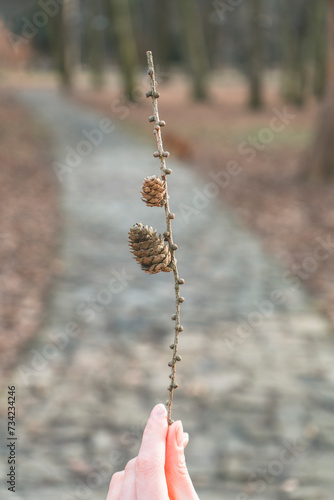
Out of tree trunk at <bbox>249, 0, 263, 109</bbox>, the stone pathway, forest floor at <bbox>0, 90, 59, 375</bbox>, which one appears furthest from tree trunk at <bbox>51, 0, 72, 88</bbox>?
the stone pathway

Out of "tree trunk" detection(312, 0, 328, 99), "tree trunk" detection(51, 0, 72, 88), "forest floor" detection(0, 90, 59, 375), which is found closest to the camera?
"forest floor" detection(0, 90, 59, 375)

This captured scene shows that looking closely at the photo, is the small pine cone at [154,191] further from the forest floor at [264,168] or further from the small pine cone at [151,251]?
the forest floor at [264,168]

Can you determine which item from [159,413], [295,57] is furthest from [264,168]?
[295,57]

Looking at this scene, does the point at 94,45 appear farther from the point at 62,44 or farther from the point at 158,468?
the point at 158,468

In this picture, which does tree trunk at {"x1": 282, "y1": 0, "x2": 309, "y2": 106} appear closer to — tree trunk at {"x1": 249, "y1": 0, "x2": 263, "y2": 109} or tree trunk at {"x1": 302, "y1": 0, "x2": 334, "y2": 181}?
tree trunk at {"x1": 249, "y1": 0, "x2": 263, "y2": 109}

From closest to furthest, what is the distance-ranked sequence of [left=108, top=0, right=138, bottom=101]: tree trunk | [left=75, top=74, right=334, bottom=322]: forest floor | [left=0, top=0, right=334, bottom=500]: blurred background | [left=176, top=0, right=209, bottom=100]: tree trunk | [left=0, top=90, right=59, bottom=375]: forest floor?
[left=0, top=0, right=334, bottom=500]: blurred background < [left=0, top=90, right=59, bottom=375]: forest floor < [left=75, top=74, right=334, bottom=322]: forest floor < [left=108, top=0, right=138, bottom=101]: tree trunk < [left=176, top=0, right=209, bottom=100]: tree trunk

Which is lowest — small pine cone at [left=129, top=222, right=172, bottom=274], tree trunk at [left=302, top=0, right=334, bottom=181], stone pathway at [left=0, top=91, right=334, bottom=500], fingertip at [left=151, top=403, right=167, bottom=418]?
fingertip at [left=151, top=403, right=167, bottom=418]

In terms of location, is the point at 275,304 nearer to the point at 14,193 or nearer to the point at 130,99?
the point at 14,193

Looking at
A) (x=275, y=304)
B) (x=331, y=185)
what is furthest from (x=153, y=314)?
(x=331, y=185)
